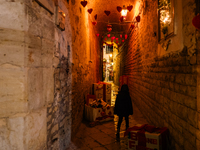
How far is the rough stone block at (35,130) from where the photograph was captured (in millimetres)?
1854

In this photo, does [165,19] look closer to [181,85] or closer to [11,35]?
[181,85]

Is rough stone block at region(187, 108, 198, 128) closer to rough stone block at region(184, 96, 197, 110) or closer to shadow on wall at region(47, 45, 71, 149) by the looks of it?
rough stone block at region(184, 96, 197, 110)

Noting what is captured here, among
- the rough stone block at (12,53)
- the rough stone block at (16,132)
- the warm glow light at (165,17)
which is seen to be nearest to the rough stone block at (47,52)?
the rough stone block at (12,53)

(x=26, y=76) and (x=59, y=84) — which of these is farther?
(x=59, y=84)

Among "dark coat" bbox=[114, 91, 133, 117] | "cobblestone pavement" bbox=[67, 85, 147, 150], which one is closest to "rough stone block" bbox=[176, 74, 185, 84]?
"dark coat" bbox=[114, 91, 133, 117]

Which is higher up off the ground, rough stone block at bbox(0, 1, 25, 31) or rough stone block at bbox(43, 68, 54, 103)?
rough stone block at bbox(0, 1, 25, 31)

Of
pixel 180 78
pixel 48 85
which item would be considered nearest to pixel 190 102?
pixel 180 78

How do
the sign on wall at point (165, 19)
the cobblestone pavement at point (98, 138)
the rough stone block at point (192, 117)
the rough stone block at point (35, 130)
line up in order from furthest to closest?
the cobblestone pavement at point (98, 138) < the sign on wall at point (165, 19) < the rough stone block at point (192, 117) < the rough stone block at point (35, 130)

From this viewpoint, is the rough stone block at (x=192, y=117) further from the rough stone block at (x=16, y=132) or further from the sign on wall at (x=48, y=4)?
the sign on wall at (x=48, y=4)

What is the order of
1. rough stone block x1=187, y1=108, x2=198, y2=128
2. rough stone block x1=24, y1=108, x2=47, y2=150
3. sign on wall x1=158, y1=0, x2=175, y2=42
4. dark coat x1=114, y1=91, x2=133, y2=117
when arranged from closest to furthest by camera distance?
rough stone block x1=24, y1=108, x2=47, y2=150, rough stone block x1=187, y1=108, x2=198, y2=128, sign on wall x1=158, y1=0, x2=175, y2=42, dark coat x1=114, y1=91, x2=133, y2=117

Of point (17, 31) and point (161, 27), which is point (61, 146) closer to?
point (17, 31)

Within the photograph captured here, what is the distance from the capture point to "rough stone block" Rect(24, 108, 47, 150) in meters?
1.85

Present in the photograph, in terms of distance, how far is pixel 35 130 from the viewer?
199 cm

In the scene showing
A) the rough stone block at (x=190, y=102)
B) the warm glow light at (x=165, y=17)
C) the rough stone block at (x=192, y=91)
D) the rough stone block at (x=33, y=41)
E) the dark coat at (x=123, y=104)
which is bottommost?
the dark coat at (x=123, y=104)
